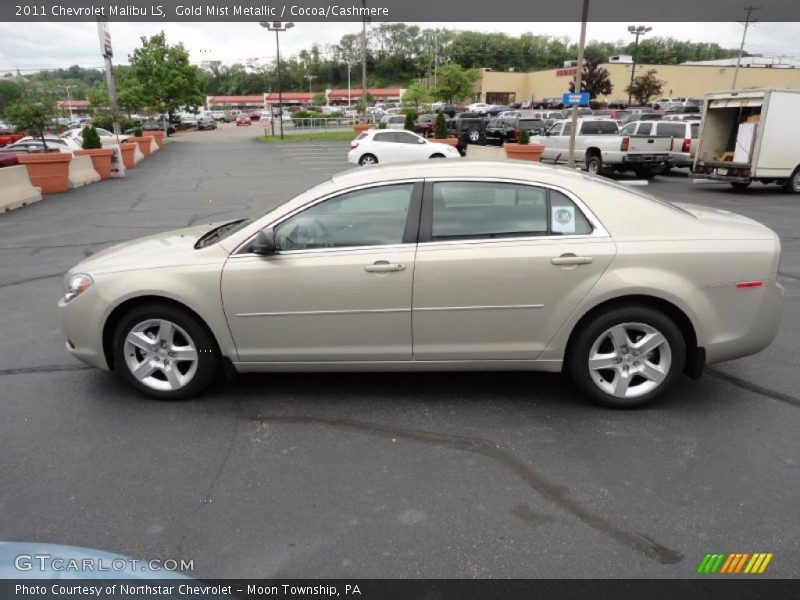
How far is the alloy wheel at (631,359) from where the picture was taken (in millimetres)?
3834

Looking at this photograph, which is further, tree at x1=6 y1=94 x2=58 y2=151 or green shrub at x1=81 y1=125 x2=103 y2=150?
tree at x1=6 y1=94 x2=58 y2=151

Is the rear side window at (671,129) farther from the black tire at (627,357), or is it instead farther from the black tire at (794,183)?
the black tire at (627,357)

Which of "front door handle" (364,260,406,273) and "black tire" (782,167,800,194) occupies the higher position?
"front door handle" (364,260,406,273)

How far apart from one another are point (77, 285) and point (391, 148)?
18624 millimetres

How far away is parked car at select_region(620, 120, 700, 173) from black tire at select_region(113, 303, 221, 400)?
18.5 metres

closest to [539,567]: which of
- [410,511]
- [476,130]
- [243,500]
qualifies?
[410,511]

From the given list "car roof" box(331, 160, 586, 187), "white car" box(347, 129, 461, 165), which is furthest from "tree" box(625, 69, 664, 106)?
"car roof" box(331, 160, 586, 187)

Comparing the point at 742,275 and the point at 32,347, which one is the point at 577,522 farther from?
the point at 32,347

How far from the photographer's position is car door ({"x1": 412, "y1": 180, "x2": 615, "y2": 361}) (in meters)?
→ 3.75

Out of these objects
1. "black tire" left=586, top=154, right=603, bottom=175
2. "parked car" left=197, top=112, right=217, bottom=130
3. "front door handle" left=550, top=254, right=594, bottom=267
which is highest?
"front door handle" left=550, top=254, right=594, bottom=267

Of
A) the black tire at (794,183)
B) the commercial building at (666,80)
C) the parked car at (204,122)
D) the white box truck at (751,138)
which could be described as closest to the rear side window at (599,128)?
the white box truck at (751,138)

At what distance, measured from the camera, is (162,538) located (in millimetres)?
2805

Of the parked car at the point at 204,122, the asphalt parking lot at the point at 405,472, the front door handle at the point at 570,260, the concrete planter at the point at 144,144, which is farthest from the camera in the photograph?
the parked car at the point at 204,122

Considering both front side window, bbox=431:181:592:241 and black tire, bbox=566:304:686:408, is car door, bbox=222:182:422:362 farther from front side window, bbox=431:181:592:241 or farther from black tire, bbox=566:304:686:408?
black tire, bbox=566:304:686:408
